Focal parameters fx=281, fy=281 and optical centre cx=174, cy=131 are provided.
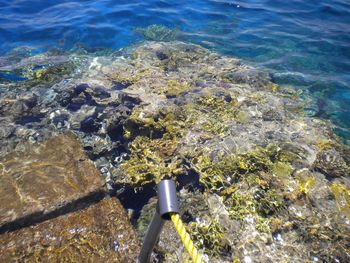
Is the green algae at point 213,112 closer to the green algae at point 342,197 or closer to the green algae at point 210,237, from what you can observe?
the green algae at point 210,237

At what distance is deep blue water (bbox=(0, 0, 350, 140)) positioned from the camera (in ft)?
25.4

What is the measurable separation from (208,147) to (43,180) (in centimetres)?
228

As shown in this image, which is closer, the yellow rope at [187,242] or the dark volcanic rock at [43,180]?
the yellow rope at [187,242]

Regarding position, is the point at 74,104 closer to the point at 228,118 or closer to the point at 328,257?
the point at 228,118

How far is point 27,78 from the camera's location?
6.64 metres

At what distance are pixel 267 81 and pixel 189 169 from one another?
157 inches

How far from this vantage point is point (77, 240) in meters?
2.91

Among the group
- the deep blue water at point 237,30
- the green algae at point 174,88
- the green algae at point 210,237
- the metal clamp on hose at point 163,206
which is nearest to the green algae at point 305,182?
the green algae at point 210,237

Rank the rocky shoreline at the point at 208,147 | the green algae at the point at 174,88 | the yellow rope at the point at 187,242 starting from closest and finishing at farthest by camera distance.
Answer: the yellow rope at the point at 187,242 → the rocky shoreline at the point at 208,147 → the green algae at the point at 174,88

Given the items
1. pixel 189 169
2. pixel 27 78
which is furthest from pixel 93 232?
pixel 27 78

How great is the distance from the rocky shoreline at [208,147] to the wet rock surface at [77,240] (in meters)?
0.49

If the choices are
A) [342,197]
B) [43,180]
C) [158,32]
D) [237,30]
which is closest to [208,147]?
[342,197]

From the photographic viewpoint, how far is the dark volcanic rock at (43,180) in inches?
122

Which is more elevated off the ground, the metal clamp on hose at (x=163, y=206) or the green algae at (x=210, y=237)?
the metal clamp on hose at (x=163, y=206)
